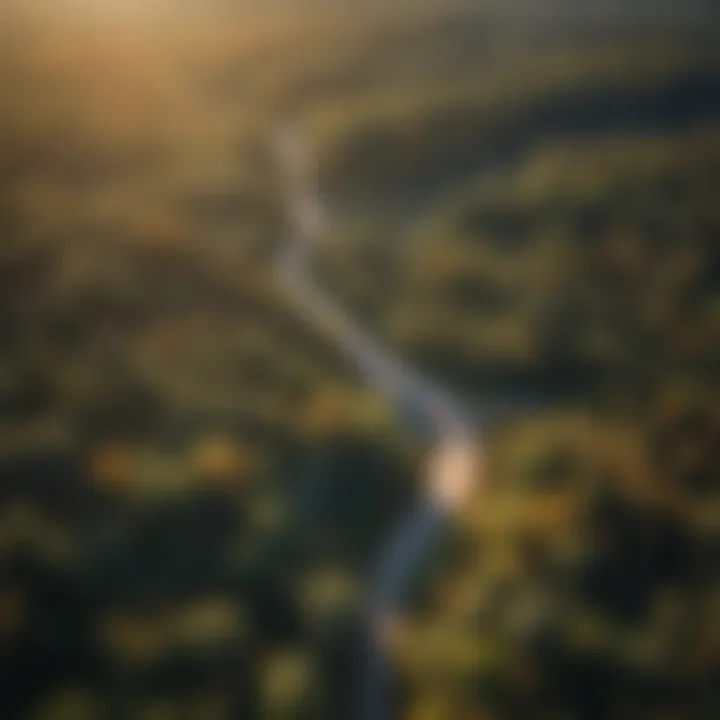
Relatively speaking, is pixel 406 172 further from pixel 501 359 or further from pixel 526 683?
pixel 526 683

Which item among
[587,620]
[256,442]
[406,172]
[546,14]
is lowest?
[587,620]

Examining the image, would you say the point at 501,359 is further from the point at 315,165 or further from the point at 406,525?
the point at 315,165

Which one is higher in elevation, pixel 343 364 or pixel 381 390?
pixel 343 364

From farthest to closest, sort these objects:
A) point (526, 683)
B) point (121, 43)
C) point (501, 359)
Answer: point (121, 43) → point (501, 359) → point (526, 683)

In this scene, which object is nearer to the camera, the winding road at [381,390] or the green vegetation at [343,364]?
the green vegetation at [343,364]

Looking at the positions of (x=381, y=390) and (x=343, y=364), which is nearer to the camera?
(x=381, y=390)

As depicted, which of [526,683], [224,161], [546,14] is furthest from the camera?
[546,14]

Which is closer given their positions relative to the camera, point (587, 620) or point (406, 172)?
point (587, 620)

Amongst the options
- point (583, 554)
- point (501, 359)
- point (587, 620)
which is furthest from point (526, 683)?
point (501, 359)

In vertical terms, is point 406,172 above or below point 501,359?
above

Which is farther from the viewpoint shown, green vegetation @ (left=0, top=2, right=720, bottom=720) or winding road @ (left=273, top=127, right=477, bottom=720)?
winding road @ (left=273, top=127, right=477, bottom=720)

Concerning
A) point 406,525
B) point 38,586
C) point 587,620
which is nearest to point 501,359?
point 406,525
